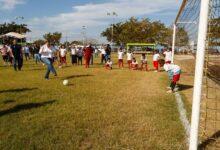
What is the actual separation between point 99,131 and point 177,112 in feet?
9.04

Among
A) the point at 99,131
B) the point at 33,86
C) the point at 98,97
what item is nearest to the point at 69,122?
the point at 99,131

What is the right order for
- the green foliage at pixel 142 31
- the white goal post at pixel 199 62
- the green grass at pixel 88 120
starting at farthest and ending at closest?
Result: the green foliage at pixel 142 31
the green grass at pixel 88 120
the white goal post at pixel 199 62

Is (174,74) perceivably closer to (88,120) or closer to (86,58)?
(88,120)

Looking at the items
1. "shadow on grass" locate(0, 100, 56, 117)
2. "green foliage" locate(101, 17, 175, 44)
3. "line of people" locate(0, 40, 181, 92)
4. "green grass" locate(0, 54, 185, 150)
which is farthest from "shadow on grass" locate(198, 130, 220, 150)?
"green foliage" locate(101, 17, 175, 44)

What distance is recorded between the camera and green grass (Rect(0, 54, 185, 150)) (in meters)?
6.07

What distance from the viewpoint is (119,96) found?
37.4ft

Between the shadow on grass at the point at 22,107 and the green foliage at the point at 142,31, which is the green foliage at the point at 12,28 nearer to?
the green foliage at the point at 142,31

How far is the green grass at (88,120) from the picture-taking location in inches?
239

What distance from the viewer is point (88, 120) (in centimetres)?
770

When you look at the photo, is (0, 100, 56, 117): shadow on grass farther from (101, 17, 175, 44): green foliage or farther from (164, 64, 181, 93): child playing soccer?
(101, 17, 175, 44): green foliage

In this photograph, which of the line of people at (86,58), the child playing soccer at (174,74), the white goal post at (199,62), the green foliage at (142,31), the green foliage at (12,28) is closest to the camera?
the white goal post at (199,62)

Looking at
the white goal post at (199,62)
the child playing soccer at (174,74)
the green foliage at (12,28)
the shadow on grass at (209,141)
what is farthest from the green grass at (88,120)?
the green foliage at (12,28)

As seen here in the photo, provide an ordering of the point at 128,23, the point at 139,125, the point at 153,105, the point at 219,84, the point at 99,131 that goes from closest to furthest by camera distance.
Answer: the point at 99,131 < the point at 139,125 < the point at 153,105 < the point at 219,84 < the point at 128,23

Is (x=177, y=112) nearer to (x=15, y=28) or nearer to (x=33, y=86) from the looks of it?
(x=33, y=86)
